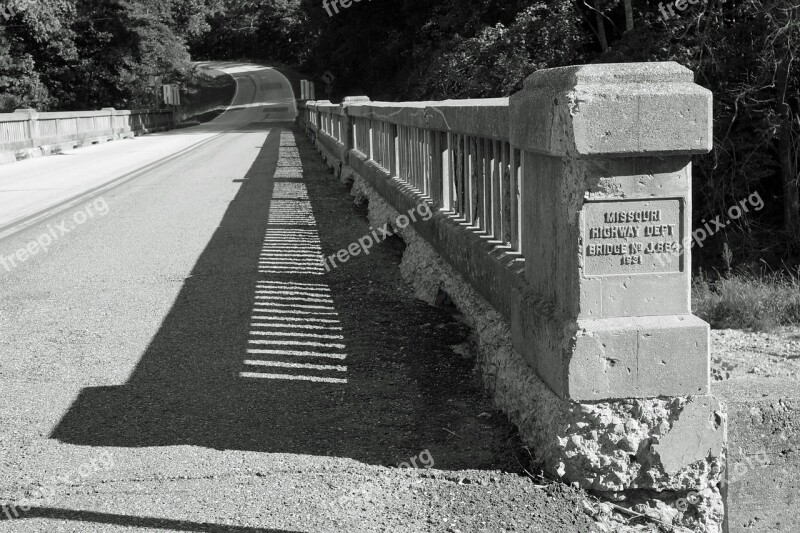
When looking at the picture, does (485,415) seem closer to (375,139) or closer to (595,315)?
(595,315)

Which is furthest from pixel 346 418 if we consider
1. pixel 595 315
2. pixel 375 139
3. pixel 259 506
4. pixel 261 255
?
pixel 375 139

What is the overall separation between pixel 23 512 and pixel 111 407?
1311mm

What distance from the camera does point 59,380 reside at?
18.0 feet

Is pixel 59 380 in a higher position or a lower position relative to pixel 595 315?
lower

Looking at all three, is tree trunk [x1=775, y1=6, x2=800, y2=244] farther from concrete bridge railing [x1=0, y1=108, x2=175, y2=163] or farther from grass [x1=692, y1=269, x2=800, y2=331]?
concrete bridge railing [x1=0, y1=108, x2=175, y2=163]

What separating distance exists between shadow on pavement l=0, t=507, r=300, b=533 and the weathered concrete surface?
6.96 ft

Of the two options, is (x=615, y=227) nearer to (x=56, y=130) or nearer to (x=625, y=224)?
(x=625, y=224)

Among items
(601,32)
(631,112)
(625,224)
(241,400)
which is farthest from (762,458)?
(601,32)

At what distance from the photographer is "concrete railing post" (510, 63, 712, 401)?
11.8 ft

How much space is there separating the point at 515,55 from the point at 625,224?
2221cm

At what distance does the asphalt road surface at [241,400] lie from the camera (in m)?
3.72

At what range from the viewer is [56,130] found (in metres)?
33.1

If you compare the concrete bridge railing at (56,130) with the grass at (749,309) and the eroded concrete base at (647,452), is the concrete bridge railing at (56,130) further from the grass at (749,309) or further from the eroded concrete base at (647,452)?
the eroded concrete base at (647,452)

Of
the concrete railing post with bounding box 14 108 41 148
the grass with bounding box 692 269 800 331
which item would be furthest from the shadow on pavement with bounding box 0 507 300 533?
the concrete railing post with bounding box 14 108 41 148
